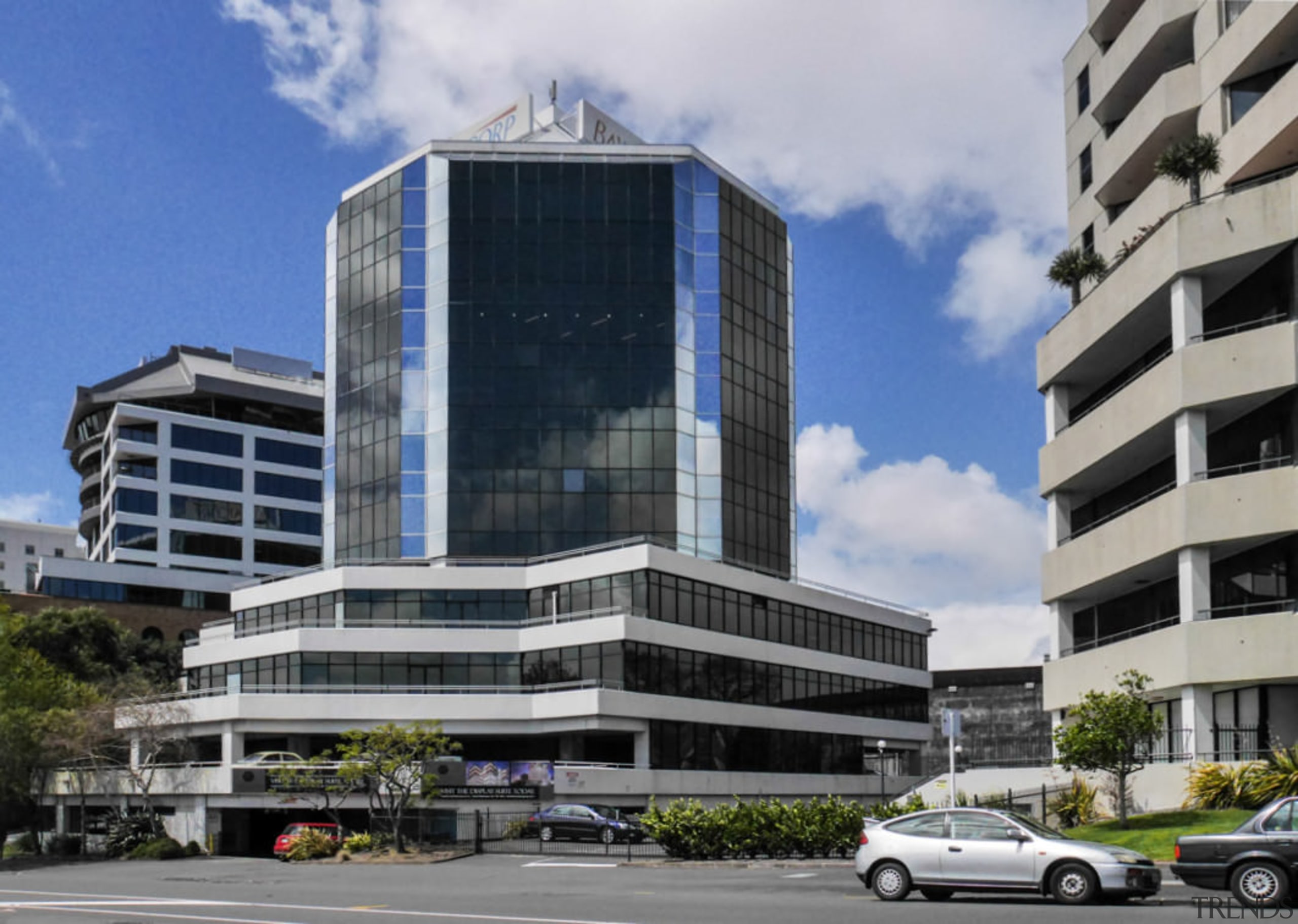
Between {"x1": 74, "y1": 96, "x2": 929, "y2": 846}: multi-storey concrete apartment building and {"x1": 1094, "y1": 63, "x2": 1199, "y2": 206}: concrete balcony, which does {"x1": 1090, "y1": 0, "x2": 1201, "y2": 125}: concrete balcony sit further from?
{"x1": 74, "y1": 96, "x2": 929, "y2": 846}: multi-storey concrete apartment building

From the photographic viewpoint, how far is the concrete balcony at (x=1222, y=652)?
3900cm

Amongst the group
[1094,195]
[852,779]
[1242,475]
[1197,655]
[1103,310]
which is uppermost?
[1094,195]

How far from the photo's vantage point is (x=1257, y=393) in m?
40.5

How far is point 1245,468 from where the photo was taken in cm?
4319

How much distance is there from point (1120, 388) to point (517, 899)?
29.8m

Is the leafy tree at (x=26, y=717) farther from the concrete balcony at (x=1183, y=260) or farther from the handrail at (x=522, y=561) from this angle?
the concrete balcony at (x=1183, y=260)

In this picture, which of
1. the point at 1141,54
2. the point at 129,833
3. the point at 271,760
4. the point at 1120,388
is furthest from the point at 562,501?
the point at 1141,54

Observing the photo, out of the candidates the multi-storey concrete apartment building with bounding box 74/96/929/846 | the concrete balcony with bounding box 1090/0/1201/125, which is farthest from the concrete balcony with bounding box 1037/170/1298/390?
the multi-storey concrete apartment building with bounding box 74/96/929/846

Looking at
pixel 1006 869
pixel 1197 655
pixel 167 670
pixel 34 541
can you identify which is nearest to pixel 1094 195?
pixel 1197 655

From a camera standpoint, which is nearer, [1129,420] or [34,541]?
[1129,420]

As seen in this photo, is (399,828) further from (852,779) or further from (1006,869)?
(852,779)

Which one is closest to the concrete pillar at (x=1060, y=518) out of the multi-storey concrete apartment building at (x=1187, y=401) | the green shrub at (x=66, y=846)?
the multi-storey concrete apartment building at (x=1187, y=401)

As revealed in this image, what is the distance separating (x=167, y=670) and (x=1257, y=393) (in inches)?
3302

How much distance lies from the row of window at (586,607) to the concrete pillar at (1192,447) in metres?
29.8
